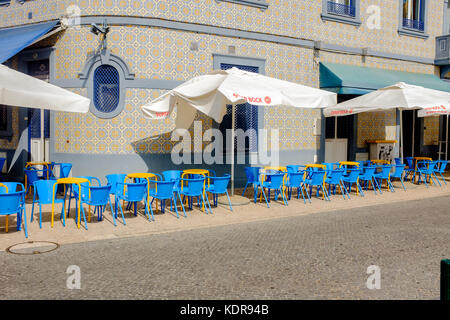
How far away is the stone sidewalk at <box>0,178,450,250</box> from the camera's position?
709cm

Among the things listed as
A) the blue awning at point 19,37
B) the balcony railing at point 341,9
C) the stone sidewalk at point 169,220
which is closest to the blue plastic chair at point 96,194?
the stone sidewalk at point 169,220

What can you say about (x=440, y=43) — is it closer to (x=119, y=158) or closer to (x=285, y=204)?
(x=285, y=204)

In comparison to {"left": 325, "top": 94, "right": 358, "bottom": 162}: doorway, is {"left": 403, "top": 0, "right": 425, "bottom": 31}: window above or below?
above

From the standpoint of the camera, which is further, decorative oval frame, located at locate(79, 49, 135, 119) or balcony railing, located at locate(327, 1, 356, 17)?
balcony railing, located at locate(327, 1, 356, 17)

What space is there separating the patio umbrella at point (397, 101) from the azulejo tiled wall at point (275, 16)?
10.5ft

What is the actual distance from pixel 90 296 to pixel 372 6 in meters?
14.8

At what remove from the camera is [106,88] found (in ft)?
37.6

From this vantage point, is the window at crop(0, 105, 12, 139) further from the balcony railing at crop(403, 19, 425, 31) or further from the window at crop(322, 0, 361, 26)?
the balcony railing at crop(403, 19, 425, 31)

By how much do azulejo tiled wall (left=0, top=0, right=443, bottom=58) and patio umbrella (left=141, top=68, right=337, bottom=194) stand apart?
2.97m

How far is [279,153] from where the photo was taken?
→ 44.8ft

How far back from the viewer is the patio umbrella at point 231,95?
893 centimetres

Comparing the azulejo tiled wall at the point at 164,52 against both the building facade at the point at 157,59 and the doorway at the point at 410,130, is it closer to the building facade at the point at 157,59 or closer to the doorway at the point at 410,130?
the building facade at the point at 157,59

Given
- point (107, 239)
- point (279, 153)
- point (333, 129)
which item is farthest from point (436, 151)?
point (107, 239)

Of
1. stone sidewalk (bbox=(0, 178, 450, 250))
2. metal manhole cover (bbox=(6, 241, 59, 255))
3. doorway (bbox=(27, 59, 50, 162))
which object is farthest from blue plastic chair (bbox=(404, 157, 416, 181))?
metal manhole cover (bbox=(6, 241, 59, 255))
